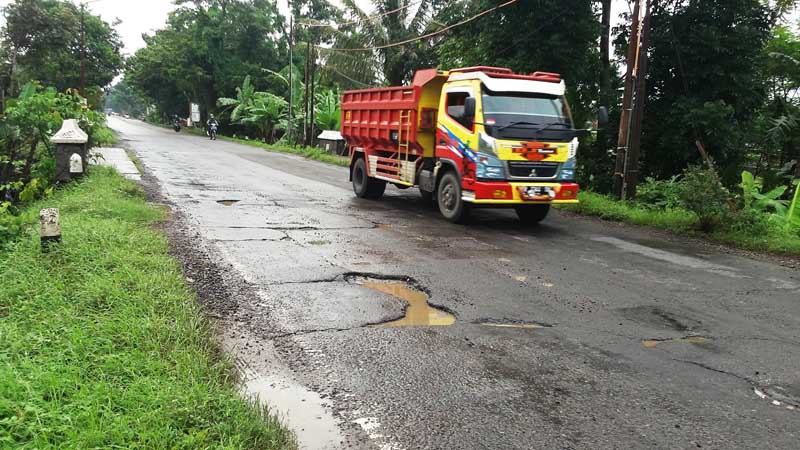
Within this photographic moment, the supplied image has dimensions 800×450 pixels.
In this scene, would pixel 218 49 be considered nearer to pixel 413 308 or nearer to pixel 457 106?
pixel 457 106

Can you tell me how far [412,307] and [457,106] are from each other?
5408 millimetres

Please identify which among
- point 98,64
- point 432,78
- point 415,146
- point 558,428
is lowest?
point 558,428

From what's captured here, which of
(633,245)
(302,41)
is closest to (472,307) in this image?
(633,245)

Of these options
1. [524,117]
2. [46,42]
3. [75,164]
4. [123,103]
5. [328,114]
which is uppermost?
[123,103]

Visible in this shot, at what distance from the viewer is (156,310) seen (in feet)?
14.2

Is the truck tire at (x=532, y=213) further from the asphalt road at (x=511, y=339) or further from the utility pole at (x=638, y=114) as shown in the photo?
the utility pole at (x=638, y=114)

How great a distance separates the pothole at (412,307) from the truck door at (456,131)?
389 centimetres

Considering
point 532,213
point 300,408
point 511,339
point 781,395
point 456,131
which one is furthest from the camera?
point 532,213

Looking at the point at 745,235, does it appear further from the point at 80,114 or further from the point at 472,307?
the point at 80,114

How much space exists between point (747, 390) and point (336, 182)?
12.7 m

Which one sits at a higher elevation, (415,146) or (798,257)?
(415,146)

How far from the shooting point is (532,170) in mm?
9242

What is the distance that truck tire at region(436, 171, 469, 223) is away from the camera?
9.59 meters

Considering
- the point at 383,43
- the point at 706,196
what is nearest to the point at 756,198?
the point at 706,196
